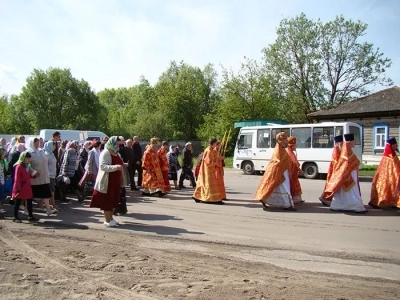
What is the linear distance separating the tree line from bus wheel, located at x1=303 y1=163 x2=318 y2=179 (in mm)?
17151

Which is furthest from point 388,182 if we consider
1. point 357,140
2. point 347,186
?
point 357,140

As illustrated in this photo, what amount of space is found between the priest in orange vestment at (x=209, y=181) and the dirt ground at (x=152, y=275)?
457 cm

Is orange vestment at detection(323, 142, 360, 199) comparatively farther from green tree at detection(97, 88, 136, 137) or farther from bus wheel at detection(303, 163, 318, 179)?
green tree at detection(97, 88, 136, 137)

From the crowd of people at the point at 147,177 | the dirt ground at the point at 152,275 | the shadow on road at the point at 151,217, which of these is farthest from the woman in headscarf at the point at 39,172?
the dirt ground at the point at 152,275

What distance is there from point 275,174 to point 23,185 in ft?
19.0

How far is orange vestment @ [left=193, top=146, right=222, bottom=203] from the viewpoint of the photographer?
11.5 meters

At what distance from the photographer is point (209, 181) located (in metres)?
11.6

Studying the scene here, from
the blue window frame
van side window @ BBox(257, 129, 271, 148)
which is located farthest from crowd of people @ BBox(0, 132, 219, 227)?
the blue window frame

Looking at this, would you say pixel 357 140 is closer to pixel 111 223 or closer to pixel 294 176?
pixel 294 176

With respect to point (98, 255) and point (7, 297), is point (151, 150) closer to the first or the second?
point (98, 255)

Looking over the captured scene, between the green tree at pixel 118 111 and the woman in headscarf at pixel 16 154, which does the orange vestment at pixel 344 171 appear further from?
the green tree at pixel 118 111

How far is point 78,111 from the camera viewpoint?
174 ft

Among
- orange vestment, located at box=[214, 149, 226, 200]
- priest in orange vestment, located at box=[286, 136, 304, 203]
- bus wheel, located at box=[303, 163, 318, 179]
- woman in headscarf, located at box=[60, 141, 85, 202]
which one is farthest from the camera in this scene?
bus wheel, located at box=[303, 163, 318, 179]

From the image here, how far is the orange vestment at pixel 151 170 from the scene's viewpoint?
42.0 ft
